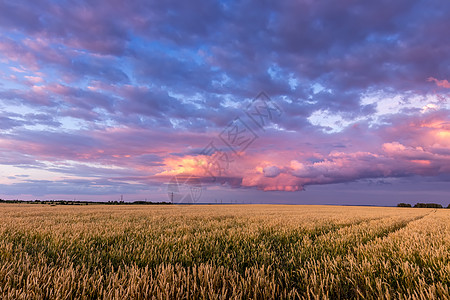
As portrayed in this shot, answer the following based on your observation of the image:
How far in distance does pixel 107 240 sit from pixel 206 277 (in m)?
4.41

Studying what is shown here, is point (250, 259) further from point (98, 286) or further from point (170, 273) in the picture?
point (98, 286)

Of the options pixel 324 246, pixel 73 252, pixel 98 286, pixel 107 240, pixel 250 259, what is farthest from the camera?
pixel 107 240

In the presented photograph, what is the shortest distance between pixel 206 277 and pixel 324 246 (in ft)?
12.8

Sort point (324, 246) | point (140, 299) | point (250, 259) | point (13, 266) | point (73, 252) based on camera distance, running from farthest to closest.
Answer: point (324, 246) < point (73, 252) < point (250, 259) < point (13, 266) < point (140, 299)

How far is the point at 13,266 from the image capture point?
3664 millimetres

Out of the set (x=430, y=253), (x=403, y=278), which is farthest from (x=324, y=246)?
(x=403, y=278)

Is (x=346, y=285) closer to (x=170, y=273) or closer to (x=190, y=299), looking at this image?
(x=190, y=299)

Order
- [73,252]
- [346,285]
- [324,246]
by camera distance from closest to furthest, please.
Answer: [346,285]
[73,252]
[324,246]

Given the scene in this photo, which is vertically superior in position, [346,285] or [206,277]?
[206,277]

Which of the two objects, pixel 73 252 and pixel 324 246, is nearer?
pixel 73 252

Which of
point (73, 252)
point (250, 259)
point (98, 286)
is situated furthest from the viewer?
point (73, 252)

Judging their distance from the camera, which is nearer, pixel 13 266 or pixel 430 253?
pixel 13 266

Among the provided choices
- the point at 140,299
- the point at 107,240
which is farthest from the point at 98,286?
the point at 107,240

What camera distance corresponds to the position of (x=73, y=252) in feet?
16.3
